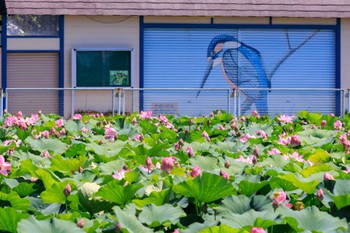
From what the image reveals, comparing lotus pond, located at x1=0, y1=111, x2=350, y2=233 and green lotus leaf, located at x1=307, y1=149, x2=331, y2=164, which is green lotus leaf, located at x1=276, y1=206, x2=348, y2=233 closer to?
lotus pond, located at x1=0, y1=111, x2=350, y2=233

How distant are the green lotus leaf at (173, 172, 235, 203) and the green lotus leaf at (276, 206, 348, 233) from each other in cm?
21

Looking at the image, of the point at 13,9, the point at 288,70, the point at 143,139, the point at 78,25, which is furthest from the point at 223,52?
the point at 143,139

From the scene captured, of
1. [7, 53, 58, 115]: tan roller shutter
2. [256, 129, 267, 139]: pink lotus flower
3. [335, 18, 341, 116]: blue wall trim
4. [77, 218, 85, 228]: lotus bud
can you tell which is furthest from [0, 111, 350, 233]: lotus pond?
[335, 18, 341, 116]: blue wall trim

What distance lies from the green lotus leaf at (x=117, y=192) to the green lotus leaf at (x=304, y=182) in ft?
1.66

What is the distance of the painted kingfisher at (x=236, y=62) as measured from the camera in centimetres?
2627

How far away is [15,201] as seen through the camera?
9.23 ft

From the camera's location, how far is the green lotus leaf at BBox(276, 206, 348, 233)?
2.46 m

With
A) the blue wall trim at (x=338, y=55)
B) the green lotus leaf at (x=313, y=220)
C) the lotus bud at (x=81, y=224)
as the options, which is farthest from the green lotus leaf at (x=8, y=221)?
the blue wall trim at (x=338, y=55)

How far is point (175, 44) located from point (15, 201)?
23451 mm

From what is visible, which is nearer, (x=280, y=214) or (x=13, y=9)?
(x=280, y=214)

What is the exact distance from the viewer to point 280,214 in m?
2.58

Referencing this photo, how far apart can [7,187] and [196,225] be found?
34.1 inches

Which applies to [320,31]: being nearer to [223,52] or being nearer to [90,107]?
[223,52]

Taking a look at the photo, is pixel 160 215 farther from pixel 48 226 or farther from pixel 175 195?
pixel 48 226
